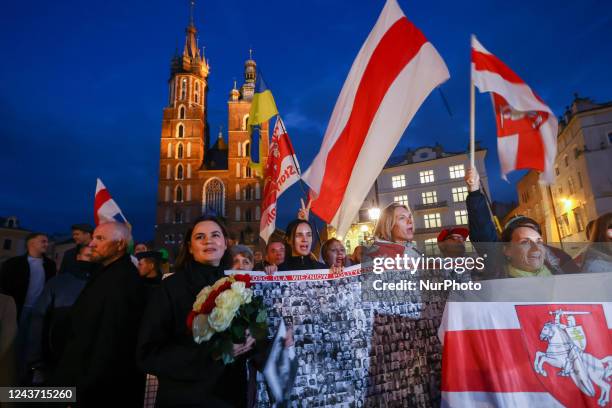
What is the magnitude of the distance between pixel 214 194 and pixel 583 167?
177ft

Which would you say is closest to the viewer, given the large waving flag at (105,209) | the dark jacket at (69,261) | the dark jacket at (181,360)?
the dark jacket at (181,360)

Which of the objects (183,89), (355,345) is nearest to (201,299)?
(355,345)

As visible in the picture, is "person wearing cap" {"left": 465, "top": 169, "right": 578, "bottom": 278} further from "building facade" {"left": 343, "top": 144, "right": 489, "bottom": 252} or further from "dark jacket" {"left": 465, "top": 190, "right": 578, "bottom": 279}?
"building facade" {"left": 343, "top": 144, "right": 489, "bottom": 252}

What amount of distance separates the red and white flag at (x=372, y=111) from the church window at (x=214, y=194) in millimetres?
60489

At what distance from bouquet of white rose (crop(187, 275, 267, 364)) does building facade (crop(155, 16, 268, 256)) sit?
57712 mm

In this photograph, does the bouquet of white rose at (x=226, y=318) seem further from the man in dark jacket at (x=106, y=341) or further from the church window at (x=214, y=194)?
the church window at (x=214, y=194)

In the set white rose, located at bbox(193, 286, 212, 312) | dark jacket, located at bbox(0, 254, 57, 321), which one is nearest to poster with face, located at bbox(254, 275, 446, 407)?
white rose, located at bbox(193, 286, 212, 312)

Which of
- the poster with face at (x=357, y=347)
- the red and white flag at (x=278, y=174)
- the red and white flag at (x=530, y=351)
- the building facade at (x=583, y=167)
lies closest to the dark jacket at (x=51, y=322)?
the poster with face at (x=357, y=347)

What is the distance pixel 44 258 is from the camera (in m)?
5.84

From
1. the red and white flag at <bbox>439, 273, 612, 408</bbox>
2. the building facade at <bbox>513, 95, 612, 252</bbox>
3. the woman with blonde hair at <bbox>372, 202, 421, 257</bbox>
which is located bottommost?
the red and white flag at <bbox>439, 273, 612, 408</bbox>

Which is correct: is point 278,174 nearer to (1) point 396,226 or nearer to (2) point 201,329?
(1) point 396,226

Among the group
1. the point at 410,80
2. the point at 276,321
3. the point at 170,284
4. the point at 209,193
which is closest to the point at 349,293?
the point at 276,321

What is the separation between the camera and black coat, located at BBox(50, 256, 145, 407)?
2.48 metres

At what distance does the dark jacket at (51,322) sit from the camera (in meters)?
3.23
